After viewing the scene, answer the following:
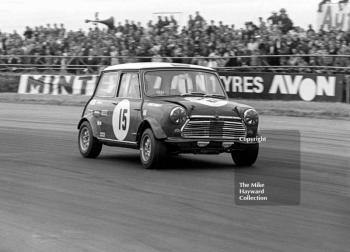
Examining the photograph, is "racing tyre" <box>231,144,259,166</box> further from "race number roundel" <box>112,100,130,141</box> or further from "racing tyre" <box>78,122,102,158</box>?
"racing tyre" <box>78,122,102,158</box>

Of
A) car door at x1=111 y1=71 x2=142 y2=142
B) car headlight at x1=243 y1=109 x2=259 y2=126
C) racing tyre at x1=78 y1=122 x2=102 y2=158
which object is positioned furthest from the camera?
racing tyre at x1=78 y1=122 x2=102 y2=158

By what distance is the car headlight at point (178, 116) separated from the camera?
9.97 metres

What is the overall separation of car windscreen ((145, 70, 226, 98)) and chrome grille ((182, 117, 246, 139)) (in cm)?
88

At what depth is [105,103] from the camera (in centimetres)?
1170

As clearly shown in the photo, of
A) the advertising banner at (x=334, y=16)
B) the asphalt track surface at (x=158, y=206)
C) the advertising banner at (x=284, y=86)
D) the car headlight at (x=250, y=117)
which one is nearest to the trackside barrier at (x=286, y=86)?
the advertising banner at (x=284, y=86)

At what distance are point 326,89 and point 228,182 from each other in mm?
11642

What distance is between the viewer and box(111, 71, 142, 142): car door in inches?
424

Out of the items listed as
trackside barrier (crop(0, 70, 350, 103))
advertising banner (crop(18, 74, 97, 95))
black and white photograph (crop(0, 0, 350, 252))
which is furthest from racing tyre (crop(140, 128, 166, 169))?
advertising banner (crop(18, 74, 97, 95))

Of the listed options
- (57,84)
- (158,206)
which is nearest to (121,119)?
(158,206)

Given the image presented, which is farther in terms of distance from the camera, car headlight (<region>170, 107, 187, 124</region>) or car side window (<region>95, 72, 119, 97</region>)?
car side window (<region>95, 72, 119, 97</region>)

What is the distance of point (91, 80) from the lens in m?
27.5

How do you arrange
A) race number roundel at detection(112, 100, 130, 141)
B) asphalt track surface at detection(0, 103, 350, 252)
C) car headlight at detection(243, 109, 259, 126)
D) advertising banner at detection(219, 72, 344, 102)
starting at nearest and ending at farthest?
asphalt track surface at detection(0, 103, 350, 252), car headlight at detection(243, 109, 259, 126), race number roundel at detection(112, 100, 130, 141), advertising banner at detection(219, 72, 344, 102)

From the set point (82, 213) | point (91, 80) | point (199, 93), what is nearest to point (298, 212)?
point (82, 213)

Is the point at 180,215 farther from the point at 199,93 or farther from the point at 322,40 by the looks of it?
the point at 322,40
